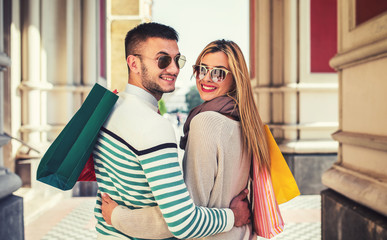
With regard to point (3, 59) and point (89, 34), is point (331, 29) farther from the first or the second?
point (3, 59)

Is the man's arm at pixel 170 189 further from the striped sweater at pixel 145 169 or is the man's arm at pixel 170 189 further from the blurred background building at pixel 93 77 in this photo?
the blurred background building at pixel 93 77

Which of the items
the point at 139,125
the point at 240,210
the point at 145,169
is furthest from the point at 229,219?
the point at 139,125

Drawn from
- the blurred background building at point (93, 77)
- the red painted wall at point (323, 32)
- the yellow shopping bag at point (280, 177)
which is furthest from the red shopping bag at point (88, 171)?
the red painted wall at point (323, 32)

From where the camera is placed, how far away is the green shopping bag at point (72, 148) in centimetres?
131

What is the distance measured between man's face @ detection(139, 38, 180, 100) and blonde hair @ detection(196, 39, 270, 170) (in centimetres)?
29

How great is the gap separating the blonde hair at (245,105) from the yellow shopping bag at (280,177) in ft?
0.20

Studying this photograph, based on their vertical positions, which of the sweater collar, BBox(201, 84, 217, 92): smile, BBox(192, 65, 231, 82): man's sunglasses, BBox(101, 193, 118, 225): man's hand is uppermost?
BBox(192, 65, 231, 82): man's sunglasses

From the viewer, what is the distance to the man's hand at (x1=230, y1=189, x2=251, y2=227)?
4.98 ft

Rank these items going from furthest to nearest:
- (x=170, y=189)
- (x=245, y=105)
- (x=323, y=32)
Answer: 1. (x=323, y=32)
2. (x=245, y=105)
3. (x=170, y=189)

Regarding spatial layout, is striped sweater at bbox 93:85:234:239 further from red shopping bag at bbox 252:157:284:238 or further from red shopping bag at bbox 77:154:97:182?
red shopping bag at bbox 252:157:284:238

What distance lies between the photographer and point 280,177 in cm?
169

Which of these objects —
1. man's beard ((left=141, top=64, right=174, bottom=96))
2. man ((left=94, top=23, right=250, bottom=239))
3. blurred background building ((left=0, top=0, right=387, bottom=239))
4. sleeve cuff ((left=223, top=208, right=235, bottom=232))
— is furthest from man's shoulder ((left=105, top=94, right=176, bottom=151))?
blurred background building ((left=0, top=0, right=387, bottom=239))

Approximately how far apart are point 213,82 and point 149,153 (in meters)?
0.70

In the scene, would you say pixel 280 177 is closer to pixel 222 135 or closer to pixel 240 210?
pixel 240 210
